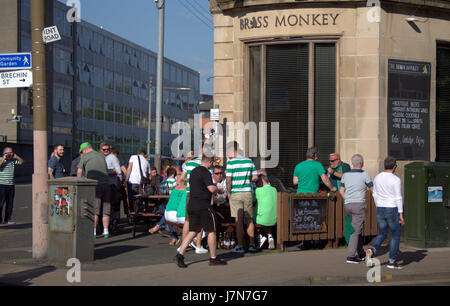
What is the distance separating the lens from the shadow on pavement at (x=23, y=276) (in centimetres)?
913

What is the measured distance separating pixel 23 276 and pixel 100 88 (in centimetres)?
6150

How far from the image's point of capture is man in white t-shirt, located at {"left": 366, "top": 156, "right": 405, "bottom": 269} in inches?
406

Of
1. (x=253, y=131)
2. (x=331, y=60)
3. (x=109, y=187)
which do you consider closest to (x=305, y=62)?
(x=331, y=60)

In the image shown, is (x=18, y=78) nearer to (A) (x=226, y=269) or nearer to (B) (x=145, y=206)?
(A) (x=226, y=269)

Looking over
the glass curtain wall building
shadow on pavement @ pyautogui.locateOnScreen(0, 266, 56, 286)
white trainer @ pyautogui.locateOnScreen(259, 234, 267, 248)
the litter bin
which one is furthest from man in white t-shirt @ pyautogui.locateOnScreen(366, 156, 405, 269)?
the glass curtain wall building

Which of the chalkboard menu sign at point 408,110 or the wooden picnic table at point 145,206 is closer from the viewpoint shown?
the wooden picnic table at point 145,206

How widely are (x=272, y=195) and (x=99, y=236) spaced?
4025mm

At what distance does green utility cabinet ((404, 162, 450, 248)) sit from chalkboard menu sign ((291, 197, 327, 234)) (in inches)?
65.7

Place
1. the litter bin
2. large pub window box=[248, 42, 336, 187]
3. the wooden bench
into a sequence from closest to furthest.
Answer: the litter bin
the wooden bench
large pub window box=[248, 42, 336, 187]

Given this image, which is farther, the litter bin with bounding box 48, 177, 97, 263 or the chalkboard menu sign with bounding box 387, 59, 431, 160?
the chalkboard menu sign with bounding box 387, 59, 431, 160

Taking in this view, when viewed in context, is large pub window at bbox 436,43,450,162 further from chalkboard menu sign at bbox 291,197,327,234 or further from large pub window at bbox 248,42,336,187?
chalkboard menu sign at bbox 291,197,327,234

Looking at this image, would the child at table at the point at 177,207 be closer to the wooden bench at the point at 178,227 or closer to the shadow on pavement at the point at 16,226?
the wooden bench at the point at 178,227

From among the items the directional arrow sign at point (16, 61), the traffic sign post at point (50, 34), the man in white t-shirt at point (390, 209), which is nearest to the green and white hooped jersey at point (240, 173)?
the man in white t-shirt at point (390, 209)

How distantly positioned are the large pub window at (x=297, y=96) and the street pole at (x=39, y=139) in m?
6.14
